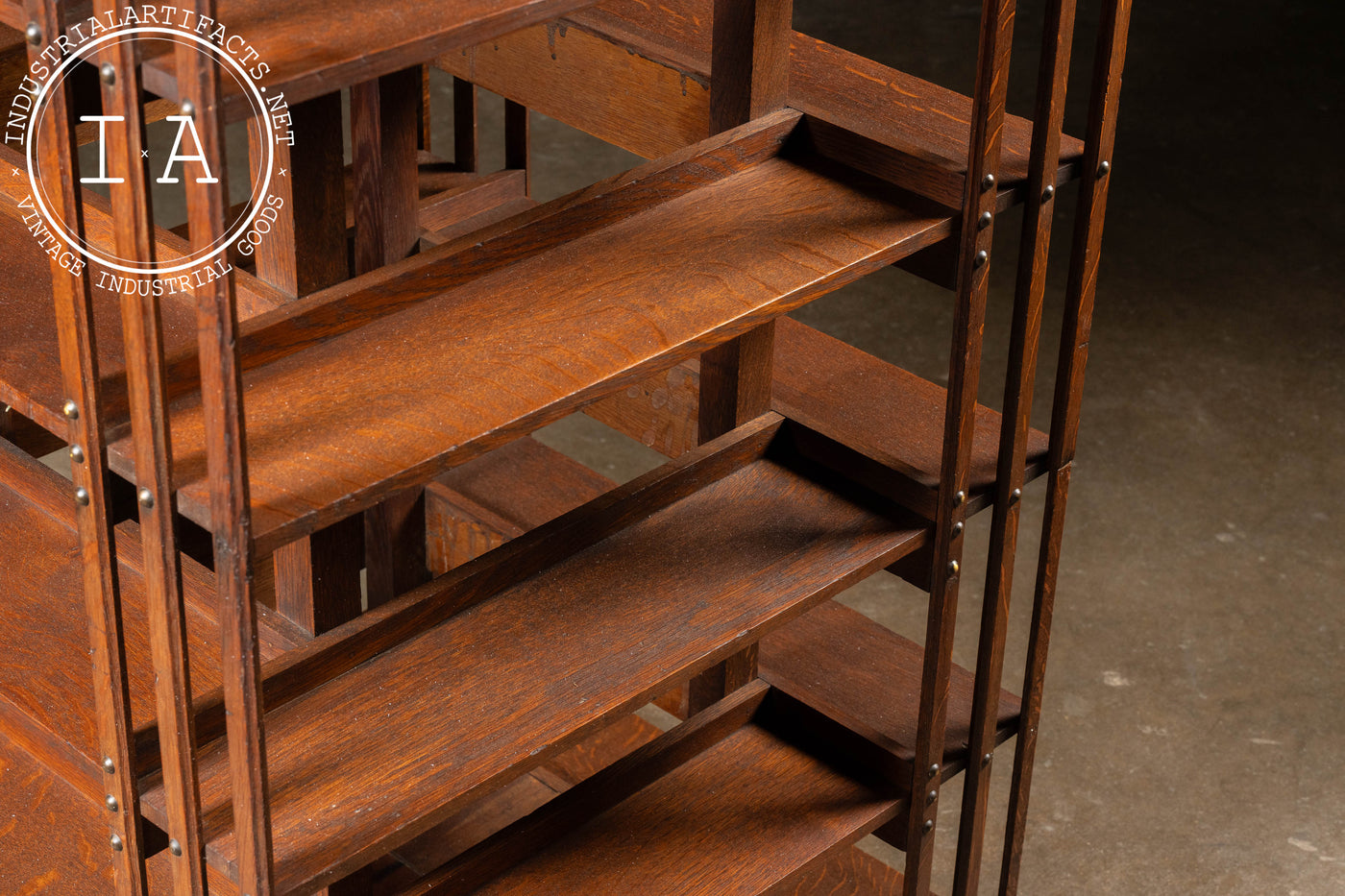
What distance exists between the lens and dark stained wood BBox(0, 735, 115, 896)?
8.36 ft

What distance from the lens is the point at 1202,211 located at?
262 inches

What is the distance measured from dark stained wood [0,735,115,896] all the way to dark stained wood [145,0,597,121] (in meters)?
1.42

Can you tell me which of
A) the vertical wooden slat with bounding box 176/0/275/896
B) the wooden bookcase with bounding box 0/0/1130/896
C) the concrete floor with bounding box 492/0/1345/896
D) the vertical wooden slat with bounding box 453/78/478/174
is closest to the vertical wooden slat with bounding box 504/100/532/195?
the vertical wooden slat with bounding box 453/78/478/174

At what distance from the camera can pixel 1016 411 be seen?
2.32 m

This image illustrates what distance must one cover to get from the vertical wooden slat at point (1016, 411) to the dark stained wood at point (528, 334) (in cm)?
16

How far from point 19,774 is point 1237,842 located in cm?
279

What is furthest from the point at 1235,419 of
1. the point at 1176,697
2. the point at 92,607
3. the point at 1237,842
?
the point at 92,607

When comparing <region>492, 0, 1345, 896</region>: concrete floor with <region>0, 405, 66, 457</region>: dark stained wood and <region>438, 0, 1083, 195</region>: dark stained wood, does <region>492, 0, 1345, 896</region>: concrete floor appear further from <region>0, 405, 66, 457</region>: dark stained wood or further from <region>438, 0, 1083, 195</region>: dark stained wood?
<region>438, 0, 1083, 195</region>: dark stained wood

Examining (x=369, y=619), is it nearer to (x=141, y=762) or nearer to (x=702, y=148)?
(x=141, y=762)

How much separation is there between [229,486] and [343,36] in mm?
407

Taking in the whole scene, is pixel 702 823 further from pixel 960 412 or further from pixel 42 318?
pixel 42 318

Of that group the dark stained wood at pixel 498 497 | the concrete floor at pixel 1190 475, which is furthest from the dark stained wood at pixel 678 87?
the concrete floor at pixel 1190 475

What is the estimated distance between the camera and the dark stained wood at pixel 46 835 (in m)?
2.55

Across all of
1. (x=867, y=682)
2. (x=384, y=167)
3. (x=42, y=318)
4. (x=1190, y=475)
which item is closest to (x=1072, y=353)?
(x=867, y=682)
